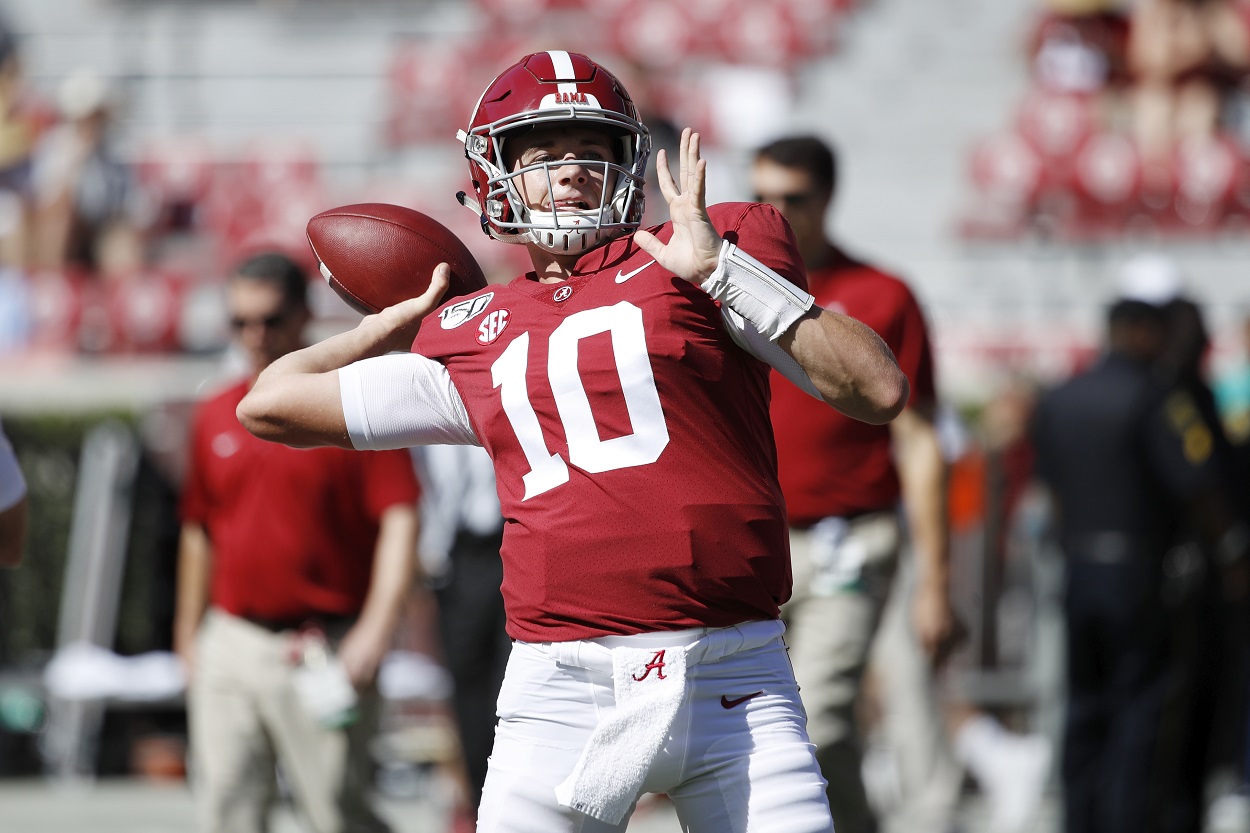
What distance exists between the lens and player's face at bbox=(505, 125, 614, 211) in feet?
9.63

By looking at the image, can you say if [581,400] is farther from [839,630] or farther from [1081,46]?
[1081,46]

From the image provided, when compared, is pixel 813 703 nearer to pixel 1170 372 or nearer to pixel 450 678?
pixel 450 678

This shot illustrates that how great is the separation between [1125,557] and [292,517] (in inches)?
117

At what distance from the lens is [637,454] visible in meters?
2.77

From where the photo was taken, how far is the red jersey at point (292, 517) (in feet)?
16.5

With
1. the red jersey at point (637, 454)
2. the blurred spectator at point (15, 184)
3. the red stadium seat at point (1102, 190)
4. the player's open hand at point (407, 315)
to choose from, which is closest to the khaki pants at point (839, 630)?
the player's open hand at point (407, 315)

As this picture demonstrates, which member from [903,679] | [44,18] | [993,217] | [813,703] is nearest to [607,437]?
[813,703]

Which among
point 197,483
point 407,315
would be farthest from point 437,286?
point 197,483

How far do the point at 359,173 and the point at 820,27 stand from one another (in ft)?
12.9

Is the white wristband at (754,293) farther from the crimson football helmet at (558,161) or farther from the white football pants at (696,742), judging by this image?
the white football pants at (696,742)

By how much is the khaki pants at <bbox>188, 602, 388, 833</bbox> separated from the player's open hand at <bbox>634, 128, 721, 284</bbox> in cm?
260

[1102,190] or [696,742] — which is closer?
[696,742]

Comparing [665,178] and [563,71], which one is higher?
[563,71]

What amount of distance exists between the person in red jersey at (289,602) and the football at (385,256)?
174 cm
